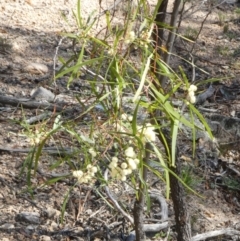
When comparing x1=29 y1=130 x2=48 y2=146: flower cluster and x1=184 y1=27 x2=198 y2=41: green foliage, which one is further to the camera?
x1=184 y1=27 x2=198 y2=41: green foliage

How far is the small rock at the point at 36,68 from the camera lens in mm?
5316

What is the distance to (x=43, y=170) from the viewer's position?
152 inches

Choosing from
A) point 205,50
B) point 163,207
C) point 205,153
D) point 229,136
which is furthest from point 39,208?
point 205,50

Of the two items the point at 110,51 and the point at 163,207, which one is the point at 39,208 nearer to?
the point at 163,207

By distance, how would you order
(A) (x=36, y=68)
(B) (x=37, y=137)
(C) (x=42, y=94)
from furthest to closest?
(A) (x=36, y=68) → (C) (x=42, y=94) → (B) (x=37, y=137)

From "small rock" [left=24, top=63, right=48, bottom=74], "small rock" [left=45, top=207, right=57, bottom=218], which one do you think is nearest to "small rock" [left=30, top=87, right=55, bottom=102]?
"small rock" [left=24, top=63, right=48, bottom=74]

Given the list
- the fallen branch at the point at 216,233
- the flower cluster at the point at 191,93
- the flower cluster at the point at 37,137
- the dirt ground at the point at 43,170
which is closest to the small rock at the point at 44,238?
the dirt ground at the point at 43,170

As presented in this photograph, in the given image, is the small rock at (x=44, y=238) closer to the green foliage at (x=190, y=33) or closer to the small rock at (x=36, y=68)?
the small rock at (x=36, y=68)

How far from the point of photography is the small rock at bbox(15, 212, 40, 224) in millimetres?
3467

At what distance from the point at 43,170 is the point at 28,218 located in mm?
450

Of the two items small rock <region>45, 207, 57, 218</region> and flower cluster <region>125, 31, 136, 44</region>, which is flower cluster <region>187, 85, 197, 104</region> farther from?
small rock <region>45, 207, 57, 218</region>

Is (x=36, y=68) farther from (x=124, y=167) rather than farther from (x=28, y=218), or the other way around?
(x=124, y=167)

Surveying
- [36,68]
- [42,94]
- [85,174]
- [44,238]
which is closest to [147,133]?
[85,174]

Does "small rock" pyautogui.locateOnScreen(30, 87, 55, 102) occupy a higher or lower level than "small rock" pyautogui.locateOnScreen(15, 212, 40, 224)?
higher
